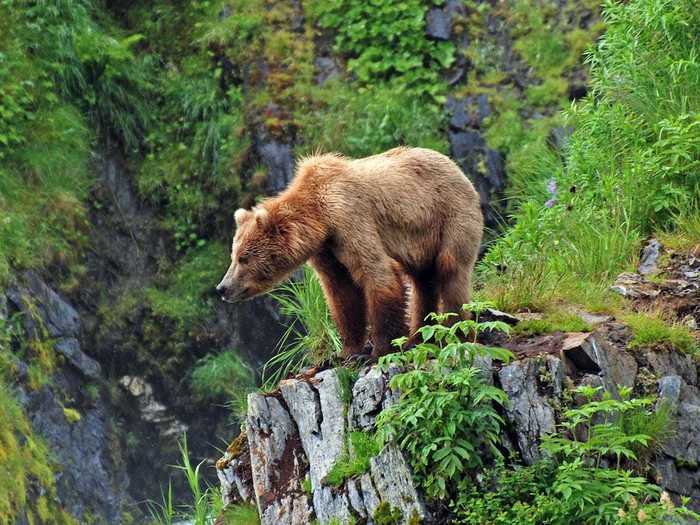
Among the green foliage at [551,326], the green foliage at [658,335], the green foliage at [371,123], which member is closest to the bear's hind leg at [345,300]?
the green foliage at [551,326]

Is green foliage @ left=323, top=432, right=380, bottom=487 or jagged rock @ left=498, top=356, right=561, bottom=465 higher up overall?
jagged rock @ left=498, top=356, right=561, bottom=465

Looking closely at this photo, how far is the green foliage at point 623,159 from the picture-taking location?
8531mm

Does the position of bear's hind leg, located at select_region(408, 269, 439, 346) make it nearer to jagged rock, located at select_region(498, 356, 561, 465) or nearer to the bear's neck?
the bear's neck

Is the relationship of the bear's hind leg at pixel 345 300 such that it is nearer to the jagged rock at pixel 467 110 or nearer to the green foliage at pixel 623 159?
the green foliage at pixel 623 159

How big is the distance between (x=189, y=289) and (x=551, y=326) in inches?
268

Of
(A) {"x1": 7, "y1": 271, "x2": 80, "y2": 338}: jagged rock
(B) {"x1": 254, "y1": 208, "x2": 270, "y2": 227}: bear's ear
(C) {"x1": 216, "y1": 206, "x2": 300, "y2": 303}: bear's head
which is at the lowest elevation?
(A) {"x1": 7, "y1": 271, "x2": 80, "y2": 338}: jagged rock

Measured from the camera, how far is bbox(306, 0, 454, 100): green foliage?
13.3 meters

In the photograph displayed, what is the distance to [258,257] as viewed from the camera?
7254 millimetres

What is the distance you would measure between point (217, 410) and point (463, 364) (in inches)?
274

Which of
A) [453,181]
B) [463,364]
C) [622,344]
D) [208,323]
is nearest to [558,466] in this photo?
[463,364]

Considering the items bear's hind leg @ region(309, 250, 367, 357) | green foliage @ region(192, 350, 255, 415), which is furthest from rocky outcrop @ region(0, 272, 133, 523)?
bear's hind leg @ region(309, 250, 367, 357)

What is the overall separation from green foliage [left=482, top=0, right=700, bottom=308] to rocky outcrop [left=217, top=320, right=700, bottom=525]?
1.26 m

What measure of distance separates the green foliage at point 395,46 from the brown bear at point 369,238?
5865mm

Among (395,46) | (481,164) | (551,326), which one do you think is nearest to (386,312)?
(551,326)
